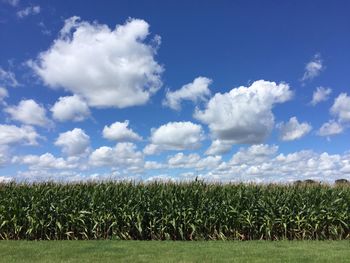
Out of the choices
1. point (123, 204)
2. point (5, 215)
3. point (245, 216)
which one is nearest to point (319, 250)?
point (245, 216)

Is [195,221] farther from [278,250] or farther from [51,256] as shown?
[51,256]

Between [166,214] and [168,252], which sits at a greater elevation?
[166,214]

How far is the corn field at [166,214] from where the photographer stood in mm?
17469

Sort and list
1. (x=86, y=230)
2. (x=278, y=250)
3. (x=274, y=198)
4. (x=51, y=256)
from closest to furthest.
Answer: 1. (x=51, y=256)
2. (x=278, y=250)
3. (x=86, y=230)
4. (x=274, y=198)

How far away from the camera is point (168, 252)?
13250 millimetres

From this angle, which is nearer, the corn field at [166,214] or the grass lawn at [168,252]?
the grass lawn at [168,252]

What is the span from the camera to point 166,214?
17672mm

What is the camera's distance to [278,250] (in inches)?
541

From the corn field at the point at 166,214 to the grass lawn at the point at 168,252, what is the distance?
1.98 metres

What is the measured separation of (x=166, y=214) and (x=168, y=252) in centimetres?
443

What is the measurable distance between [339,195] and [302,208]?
222cm

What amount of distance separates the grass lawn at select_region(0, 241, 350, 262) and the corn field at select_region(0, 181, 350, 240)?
6.50 feet

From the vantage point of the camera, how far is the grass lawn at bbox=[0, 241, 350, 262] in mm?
12125

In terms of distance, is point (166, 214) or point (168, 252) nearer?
point (168, 252)
